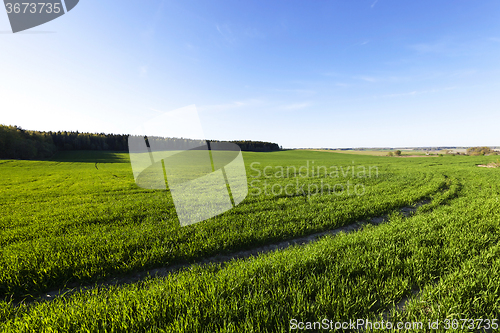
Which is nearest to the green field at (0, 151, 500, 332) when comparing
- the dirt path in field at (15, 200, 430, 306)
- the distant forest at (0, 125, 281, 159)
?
the dirt path in field at (15, 200, 430, 306)

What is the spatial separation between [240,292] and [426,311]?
276 centimetres

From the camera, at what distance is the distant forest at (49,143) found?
208 feet

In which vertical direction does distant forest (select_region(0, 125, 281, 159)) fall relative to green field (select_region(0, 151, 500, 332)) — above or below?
above

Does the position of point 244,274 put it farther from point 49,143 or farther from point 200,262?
point 49,143

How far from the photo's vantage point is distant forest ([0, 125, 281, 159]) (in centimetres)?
6325

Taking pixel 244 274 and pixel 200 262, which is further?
pixel 200 262

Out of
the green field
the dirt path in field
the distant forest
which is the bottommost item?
the dirt path in field

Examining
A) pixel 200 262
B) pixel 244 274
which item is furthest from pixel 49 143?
pixel 244 274

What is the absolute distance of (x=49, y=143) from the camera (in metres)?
76.9

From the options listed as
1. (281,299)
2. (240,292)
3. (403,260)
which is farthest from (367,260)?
(240,292)

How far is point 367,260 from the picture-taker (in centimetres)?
390

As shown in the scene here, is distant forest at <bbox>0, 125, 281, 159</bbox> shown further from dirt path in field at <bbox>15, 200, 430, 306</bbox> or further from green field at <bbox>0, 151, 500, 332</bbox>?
dirt path in field at <bbox>15, 200, 430, 306</bbox>

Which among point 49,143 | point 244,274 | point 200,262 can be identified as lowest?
point 200,262

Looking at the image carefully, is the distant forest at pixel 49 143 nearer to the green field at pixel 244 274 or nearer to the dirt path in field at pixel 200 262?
the green field at pixel 244 274
